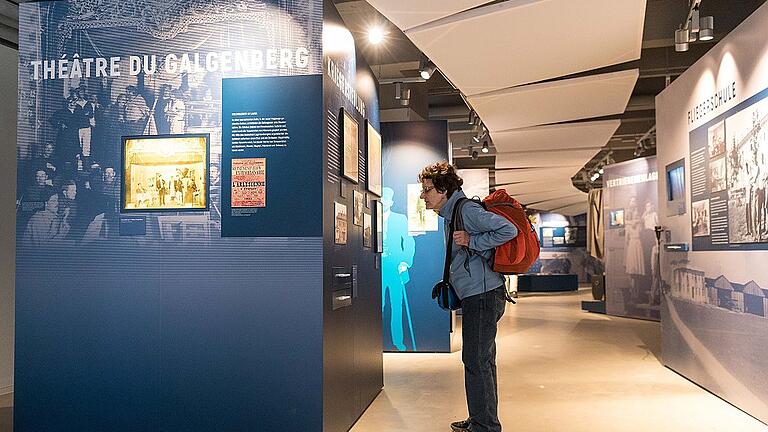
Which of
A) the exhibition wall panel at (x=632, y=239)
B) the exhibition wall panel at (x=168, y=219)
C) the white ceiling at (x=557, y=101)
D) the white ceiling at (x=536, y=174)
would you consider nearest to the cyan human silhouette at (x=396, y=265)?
the white ceiling at (x=557, y=101)

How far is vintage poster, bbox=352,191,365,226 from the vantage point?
4.66 meters

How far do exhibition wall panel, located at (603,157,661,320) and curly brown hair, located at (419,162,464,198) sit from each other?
8123mm

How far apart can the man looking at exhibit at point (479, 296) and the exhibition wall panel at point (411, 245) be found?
3.93 metres

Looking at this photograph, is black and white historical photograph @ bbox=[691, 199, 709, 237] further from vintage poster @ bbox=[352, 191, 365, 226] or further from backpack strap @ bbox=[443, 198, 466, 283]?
vintage poster @ bbox=[352, 191, 365, 226]

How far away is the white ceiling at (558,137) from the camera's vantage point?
370 inches

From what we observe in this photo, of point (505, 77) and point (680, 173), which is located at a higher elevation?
point (505, 77)

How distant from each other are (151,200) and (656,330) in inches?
340

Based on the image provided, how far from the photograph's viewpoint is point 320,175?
3.76 meters

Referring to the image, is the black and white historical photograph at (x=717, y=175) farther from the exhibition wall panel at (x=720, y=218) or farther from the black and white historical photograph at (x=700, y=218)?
the black and white historical photograph at (x=700, y=218)

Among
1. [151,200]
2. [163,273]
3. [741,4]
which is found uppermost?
[741,4]

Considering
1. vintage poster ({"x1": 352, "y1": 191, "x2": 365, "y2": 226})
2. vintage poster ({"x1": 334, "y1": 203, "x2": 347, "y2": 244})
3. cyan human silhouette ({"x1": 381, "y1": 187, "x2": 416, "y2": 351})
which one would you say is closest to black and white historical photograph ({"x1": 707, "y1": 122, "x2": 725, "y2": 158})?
vintage poster ({"x1": 352, "y1": 191, "x2": 365, "y2": 226})

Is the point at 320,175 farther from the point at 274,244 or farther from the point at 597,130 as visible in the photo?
the point at 597,130

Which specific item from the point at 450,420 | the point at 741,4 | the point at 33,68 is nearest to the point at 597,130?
the point at 741,4

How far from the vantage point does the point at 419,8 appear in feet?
15.8
